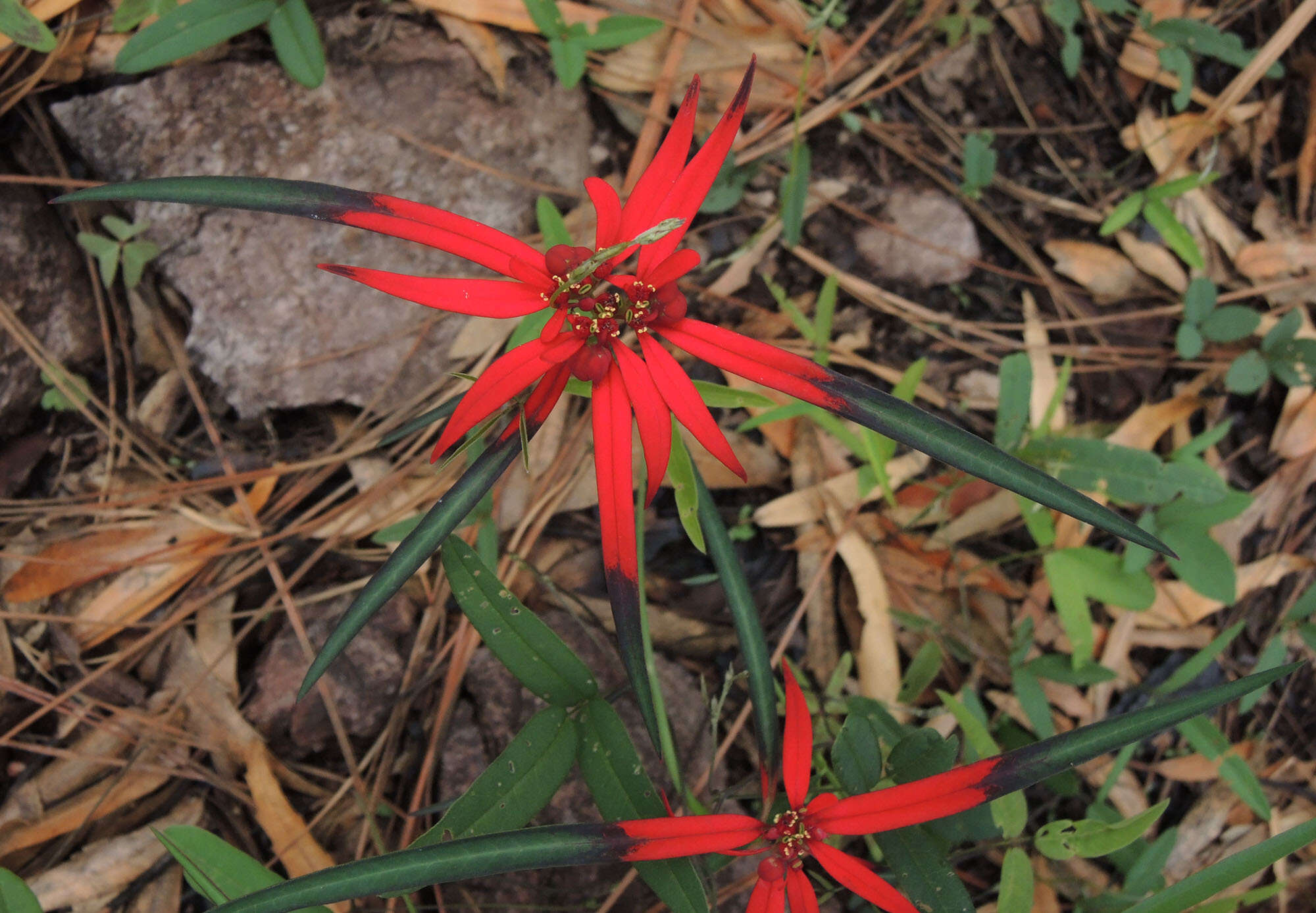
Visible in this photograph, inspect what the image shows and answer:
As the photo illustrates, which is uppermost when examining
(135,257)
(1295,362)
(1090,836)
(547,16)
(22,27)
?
(22,27)

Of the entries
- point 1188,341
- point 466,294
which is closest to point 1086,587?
point 1188,341

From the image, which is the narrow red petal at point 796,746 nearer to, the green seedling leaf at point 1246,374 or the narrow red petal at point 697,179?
the narrow red petal at point 697,179

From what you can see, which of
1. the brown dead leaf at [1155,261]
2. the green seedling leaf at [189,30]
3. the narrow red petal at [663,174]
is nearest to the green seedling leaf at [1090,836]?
the narrow red petal at [663,174]

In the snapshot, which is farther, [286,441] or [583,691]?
[286,441]

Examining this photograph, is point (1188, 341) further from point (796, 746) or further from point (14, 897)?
point (14, 897)

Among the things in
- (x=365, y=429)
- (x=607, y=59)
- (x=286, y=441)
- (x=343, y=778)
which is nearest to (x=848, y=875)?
(x=343, y=778)

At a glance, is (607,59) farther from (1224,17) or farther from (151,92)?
(1224,17)

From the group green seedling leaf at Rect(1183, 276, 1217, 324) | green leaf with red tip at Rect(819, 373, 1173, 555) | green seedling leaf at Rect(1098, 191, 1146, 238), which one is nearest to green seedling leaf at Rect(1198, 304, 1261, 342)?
green seedling leaf at Rect(1183, 276, 1217, 324)

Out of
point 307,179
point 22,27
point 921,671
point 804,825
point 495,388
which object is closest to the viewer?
point 495,388
